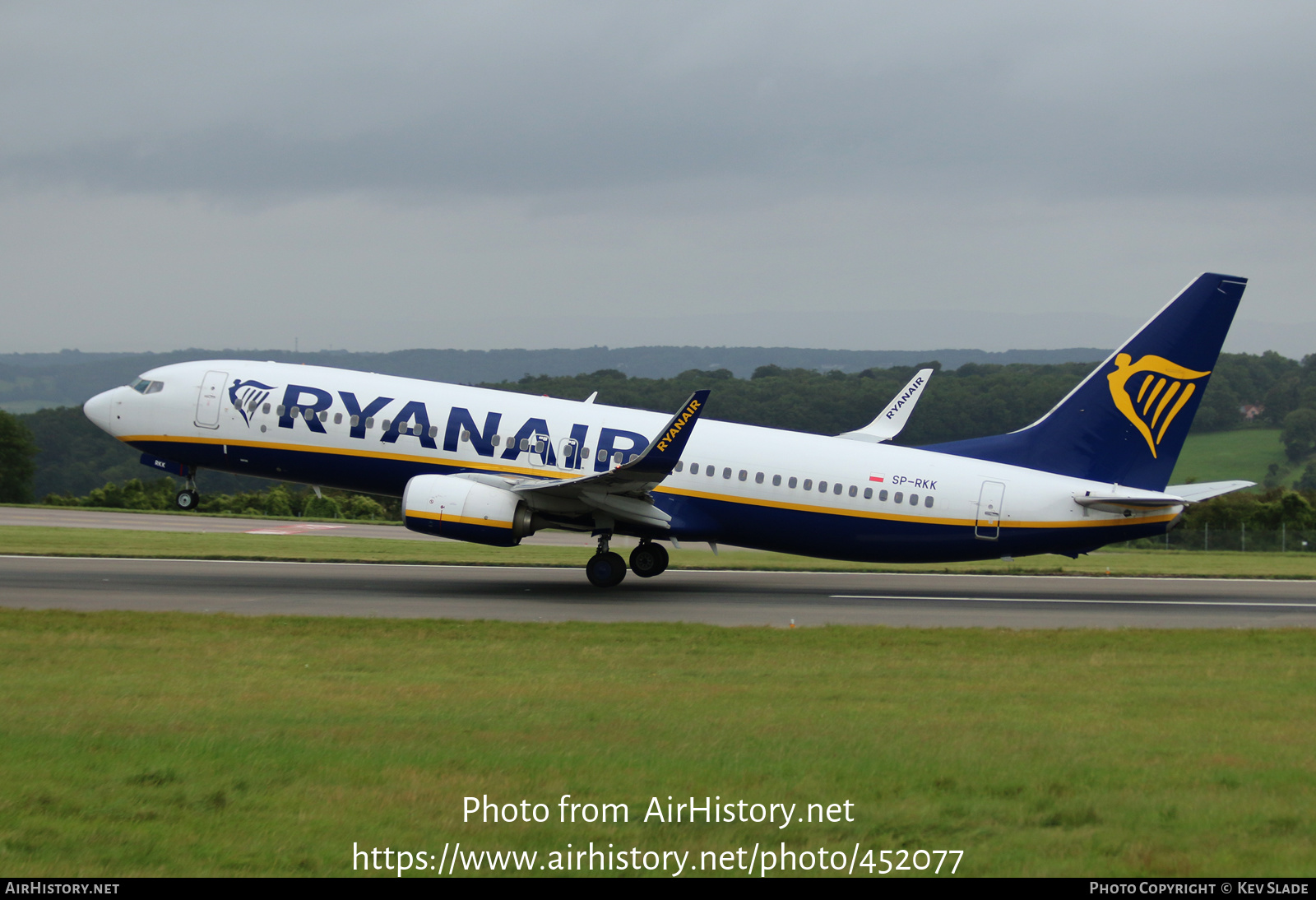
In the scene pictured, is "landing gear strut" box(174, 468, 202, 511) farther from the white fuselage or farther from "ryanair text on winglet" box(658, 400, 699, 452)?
"ryanair text on winglet" box(658, 400, 699, 452)

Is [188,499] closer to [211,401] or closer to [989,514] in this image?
[211,401]

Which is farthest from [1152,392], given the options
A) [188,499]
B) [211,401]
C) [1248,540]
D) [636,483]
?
[1248,540]

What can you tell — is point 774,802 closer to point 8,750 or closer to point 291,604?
point 8,750

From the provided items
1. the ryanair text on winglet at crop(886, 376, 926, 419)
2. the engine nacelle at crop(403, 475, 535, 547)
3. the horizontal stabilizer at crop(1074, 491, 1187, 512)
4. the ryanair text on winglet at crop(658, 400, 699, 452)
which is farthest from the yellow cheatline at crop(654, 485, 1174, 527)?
the ryanair text on winglet at crop(886, 376, 926, 419)

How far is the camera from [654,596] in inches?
1065

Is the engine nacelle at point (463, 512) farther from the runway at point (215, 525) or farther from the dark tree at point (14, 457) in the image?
the dark tree at point (14, 457)

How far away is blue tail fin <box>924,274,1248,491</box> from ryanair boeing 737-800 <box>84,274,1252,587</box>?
0.12 feet

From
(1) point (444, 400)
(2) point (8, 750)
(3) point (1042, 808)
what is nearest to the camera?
(3) point (1042, 808)

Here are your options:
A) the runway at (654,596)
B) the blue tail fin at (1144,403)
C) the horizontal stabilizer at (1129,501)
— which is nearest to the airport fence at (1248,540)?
the runway at (654,596)

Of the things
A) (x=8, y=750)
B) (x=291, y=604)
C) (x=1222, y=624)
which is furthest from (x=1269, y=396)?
(x=8, y=750)

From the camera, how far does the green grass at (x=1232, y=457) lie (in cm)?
10612

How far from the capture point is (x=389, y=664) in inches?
658

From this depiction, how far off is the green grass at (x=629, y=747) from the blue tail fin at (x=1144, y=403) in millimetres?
9489
